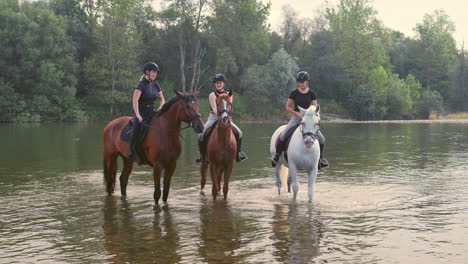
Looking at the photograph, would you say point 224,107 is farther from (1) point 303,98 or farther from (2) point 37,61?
(2) point 37,61

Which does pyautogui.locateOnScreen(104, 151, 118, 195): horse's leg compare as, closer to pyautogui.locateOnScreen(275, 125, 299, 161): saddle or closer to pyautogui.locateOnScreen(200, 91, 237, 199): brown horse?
pyautogui.locateOnScreen(200, 91, 237, 199): brown horse

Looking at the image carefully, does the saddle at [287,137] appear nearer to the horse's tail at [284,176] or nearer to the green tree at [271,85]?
the horse's tail at [284,176]

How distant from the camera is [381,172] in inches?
666

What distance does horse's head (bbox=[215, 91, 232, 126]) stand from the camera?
11.2 meters

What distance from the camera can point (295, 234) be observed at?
8773mm

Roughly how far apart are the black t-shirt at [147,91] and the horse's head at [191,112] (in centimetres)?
91

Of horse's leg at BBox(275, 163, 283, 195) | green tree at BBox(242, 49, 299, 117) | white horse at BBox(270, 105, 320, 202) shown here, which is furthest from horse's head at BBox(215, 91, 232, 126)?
green tree at BBox(242, 49, 299, 117)

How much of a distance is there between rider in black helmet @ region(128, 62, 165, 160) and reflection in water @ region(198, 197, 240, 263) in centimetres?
225

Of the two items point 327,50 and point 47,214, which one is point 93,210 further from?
point 327,50

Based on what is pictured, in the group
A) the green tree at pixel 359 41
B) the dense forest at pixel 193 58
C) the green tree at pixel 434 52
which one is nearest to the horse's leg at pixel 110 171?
the dense forest at pixel 193 58

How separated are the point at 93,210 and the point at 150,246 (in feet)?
11.0

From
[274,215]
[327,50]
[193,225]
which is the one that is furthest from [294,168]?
[327,50]

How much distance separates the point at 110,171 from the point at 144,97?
234 centimetres

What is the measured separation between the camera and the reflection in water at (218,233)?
7520mm
